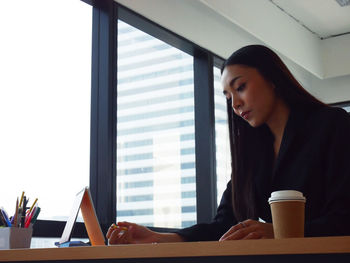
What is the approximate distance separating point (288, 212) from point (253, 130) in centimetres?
76

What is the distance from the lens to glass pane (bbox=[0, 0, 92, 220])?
7.54 ft

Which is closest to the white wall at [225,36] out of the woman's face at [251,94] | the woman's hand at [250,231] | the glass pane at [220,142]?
the glass pane at [220,142]

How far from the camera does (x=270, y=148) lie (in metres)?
1.67

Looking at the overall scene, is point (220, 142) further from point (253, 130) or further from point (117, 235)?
point (117, 235)

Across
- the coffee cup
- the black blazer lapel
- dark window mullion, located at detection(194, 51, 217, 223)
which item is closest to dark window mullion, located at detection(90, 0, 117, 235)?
dark window mullion, located at detection(194, 51, 217, 223)

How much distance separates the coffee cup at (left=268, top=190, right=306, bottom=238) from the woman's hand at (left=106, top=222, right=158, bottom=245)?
0.57 meters

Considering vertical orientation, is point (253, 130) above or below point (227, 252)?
above

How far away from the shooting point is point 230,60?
5.63 ft

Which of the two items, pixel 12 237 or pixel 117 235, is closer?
pixel 117 235

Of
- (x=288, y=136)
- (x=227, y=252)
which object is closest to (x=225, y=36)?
(x=288, y=136)

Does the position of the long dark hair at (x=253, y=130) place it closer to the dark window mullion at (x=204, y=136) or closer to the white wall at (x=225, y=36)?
the white wall at (x=225, y=36)

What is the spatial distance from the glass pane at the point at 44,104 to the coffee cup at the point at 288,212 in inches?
56.2

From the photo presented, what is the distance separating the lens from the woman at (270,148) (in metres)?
1.42

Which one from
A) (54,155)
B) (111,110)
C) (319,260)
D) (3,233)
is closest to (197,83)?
(111,110)
